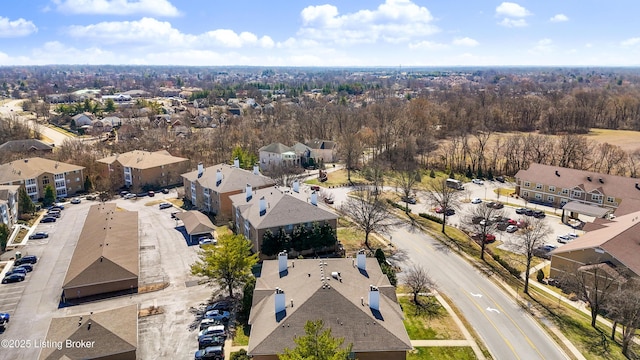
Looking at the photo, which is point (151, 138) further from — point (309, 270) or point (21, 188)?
point (309, 270)

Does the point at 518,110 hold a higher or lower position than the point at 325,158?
higher

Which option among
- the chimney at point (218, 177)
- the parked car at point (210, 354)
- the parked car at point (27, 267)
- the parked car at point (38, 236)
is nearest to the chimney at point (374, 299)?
the parked car at point (210, 354)

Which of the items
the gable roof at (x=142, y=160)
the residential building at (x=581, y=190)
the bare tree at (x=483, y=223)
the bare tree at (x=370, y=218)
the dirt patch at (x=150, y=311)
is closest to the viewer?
the dirt patch at (x=150, y=311)

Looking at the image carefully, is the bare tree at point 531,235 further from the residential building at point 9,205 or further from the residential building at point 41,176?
the residential building at point 41,176

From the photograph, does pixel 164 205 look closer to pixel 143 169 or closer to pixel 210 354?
pixel 143 169

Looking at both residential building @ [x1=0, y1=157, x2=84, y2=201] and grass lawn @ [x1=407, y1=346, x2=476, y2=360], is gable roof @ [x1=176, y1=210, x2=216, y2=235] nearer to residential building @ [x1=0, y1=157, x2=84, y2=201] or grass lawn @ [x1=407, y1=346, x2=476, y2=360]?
residential building @ [x1=0, y1=157, x2=84, y2=201]

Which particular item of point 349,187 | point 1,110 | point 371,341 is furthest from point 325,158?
point 1,110

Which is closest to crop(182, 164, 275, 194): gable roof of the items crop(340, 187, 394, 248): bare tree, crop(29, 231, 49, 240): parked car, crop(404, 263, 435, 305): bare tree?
crop(340, 187, 394, 248): bare tree
